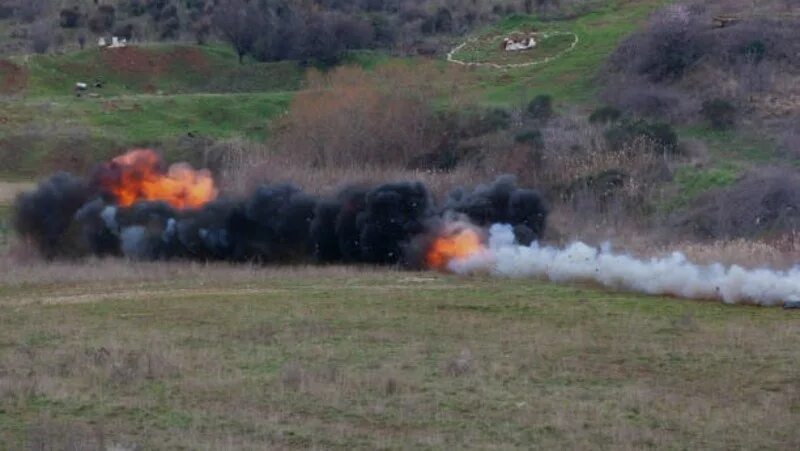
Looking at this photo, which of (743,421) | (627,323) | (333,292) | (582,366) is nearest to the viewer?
(743,421)

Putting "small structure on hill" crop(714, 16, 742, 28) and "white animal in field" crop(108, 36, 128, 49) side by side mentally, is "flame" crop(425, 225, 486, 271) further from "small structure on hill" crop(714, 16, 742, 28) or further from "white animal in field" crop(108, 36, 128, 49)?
"white animal in field" crop(108, 36, 128, 49)

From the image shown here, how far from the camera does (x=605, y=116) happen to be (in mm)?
Result: 66625

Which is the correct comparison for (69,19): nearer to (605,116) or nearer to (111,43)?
(111,43)

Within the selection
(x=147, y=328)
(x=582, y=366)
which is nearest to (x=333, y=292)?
(x=147, y=328)

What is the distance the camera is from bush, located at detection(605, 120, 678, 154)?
6056 centimetres

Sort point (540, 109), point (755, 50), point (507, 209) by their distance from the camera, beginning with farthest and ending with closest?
point (755, 50) → point (540, 109) → point (507, 209)

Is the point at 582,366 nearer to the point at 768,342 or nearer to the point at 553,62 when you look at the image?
the point at 768,342

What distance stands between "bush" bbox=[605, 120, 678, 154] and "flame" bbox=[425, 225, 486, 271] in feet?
65.0

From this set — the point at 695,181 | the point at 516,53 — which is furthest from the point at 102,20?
the point at 695,181

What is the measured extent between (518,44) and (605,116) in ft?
65.0

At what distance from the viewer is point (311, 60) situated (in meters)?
87.8

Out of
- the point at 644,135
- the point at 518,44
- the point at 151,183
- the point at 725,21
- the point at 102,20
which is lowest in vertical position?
the point at 644,135

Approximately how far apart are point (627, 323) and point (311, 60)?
198 feet

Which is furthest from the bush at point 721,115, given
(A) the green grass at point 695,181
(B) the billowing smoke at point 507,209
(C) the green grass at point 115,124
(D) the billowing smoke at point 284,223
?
(C) the green grass at point 115,124
